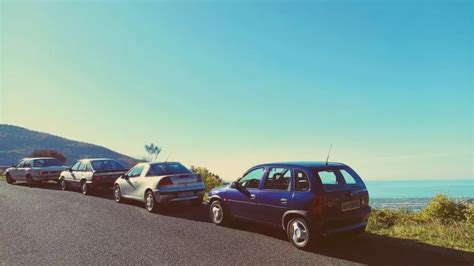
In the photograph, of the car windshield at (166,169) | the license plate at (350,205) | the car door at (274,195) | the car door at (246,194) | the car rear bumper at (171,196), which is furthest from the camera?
the car windshield at (166,169)

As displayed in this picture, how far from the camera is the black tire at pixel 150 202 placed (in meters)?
10.9

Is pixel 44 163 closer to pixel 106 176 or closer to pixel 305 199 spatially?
pixel 106 176

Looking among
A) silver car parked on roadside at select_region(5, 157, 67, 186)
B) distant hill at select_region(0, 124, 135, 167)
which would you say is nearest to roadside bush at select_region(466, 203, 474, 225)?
silver car parked on roadside at select_region(5, 157, 67, 186)

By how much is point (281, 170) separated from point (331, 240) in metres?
1.67

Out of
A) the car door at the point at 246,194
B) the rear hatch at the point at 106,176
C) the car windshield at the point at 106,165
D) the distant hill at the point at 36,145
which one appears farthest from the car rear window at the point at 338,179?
the distant hill at the point at 36,145

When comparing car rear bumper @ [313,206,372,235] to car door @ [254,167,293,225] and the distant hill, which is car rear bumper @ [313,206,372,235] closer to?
car door @ [254,167,293,225]

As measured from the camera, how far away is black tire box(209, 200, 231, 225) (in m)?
8.73

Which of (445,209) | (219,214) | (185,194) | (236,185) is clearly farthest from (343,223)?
(445,209)

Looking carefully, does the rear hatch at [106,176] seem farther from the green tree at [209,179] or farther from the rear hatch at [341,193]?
the rear hatch at [341,193]

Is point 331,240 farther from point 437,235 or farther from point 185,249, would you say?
point 185,249

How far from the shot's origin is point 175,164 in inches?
463

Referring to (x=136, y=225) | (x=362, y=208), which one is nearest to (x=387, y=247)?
(x=362, y=208)

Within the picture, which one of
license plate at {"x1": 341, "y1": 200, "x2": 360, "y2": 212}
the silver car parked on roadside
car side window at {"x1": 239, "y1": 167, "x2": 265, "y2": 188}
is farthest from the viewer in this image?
the silver car parked on roadside

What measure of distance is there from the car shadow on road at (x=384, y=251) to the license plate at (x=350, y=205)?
2.25 ft
